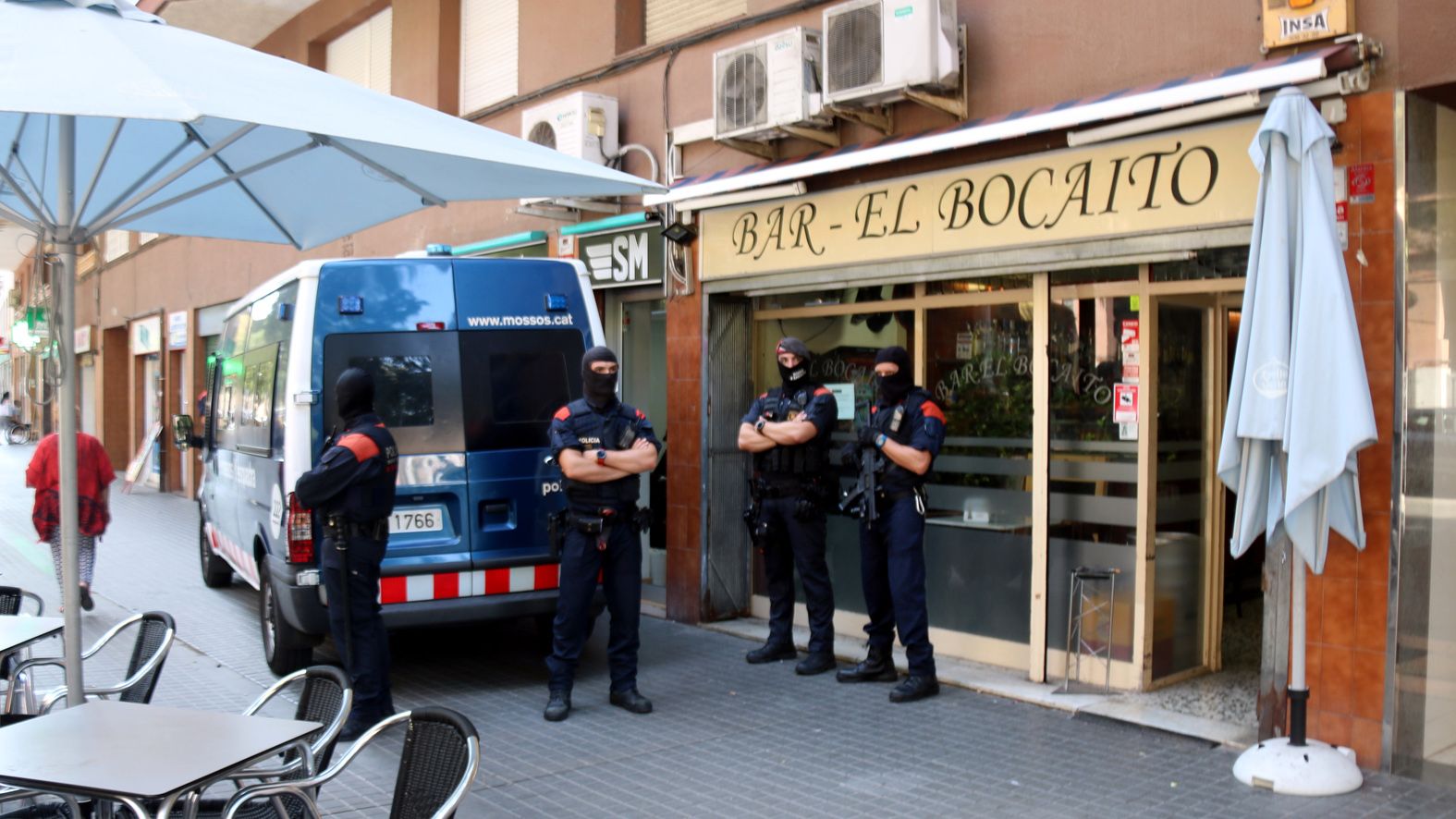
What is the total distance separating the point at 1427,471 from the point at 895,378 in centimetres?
273

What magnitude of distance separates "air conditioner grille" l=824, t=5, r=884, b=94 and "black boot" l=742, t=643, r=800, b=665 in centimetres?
356

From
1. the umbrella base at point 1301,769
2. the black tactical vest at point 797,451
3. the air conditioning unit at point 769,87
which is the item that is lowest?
the umbrella base at point 1301,769

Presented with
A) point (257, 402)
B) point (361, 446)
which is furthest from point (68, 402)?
point (257, 402)

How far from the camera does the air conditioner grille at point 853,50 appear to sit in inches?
284

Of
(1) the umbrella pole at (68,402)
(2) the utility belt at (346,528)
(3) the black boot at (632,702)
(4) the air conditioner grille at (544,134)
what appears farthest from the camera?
(4) the air conditioner grille at (544,134)

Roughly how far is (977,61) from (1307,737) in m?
4.13

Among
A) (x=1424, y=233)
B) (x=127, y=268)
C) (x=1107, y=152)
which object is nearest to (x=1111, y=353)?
(x=1107, y=152)

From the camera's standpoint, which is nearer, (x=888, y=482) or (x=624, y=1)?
(x=888, y=482)

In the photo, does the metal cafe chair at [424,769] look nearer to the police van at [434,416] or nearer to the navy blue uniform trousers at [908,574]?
the police van at [434,416]

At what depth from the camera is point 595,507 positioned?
21.8 ft

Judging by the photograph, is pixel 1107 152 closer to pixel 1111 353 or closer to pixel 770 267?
pixel 1111 353

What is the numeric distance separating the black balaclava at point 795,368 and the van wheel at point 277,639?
336 cm

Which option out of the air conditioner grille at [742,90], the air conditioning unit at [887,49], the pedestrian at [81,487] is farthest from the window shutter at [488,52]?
the pedestrian at [81,487]

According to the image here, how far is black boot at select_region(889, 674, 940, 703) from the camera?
6.82 m
